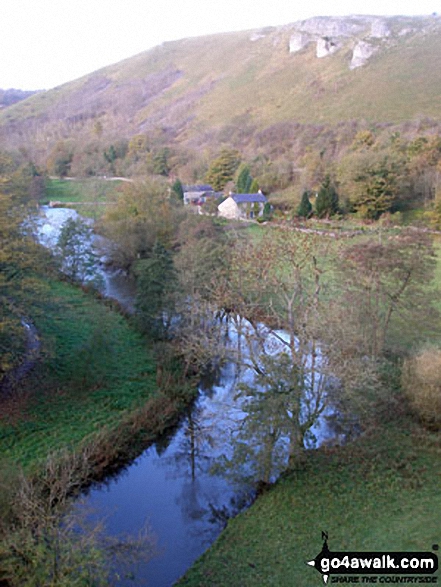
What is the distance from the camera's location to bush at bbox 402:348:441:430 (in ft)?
50.3

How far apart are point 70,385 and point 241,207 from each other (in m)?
41.1

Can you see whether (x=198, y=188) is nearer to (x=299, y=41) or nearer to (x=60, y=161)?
(x=60, y=161)

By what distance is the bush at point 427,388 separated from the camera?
Result: 1534 cm

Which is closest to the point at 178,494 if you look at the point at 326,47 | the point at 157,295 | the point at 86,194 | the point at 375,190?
the point at 157,295

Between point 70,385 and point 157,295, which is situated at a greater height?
point 157,295

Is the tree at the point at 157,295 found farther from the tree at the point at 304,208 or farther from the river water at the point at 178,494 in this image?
the tree at the point at 304,208

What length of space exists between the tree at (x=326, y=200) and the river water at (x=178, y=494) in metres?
37.4

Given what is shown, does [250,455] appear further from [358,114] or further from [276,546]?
[358,114]

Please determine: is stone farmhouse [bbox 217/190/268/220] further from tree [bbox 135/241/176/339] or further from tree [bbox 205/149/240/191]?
tree [bbox 135/241/176/339]

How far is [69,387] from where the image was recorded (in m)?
19.0

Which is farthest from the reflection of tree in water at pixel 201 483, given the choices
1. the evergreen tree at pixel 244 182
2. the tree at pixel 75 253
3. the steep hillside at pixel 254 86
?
the steep hillside at pixel 254 86

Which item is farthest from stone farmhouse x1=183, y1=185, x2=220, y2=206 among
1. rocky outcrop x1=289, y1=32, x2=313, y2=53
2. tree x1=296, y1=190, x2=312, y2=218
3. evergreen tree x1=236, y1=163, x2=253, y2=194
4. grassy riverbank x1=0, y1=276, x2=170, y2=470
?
rocky outcrop x1=289, y1=32, x2=313, y2=53

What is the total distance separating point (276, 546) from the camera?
11.0 meters

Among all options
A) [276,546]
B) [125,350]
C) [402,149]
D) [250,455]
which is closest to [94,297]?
[125,350]
